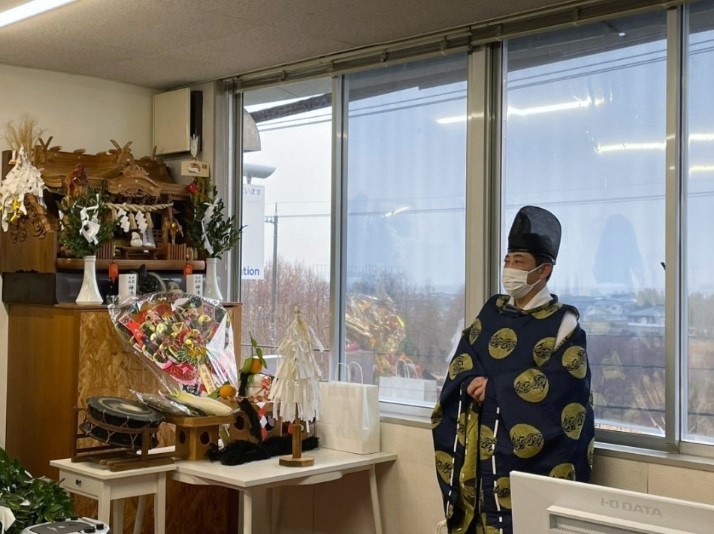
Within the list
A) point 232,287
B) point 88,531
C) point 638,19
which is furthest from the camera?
point 232,287

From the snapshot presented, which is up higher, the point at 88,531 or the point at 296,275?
the point at 296,275

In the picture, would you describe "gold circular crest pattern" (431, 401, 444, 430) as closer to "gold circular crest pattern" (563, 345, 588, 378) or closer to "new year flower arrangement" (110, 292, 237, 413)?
"gold circular crest pattern" (563, 345, 588, 378)

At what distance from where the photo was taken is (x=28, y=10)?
3.70 metres

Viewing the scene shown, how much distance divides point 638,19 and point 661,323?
1.15 metres

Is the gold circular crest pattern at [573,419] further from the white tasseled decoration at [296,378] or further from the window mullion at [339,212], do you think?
the window mullion at [339,212]

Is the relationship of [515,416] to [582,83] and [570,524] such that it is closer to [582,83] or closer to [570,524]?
[582,83]

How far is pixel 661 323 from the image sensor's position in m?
3.42

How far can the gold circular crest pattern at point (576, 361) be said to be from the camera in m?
3.25

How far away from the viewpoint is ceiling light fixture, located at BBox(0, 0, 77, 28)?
3604 mm

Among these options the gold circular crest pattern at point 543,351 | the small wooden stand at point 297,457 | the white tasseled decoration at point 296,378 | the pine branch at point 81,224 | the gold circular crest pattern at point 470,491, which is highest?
the pine branch at point 81,224

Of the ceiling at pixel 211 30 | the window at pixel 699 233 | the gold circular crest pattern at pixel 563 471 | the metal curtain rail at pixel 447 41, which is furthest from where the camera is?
the ceiling at pixel 211 30

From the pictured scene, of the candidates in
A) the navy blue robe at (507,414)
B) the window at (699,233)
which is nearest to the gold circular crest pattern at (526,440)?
the navy blue robe at (507,414)

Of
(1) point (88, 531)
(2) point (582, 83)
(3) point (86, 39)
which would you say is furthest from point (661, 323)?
(3) point (86, 39)

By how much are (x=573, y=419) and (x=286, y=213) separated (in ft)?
7.02
